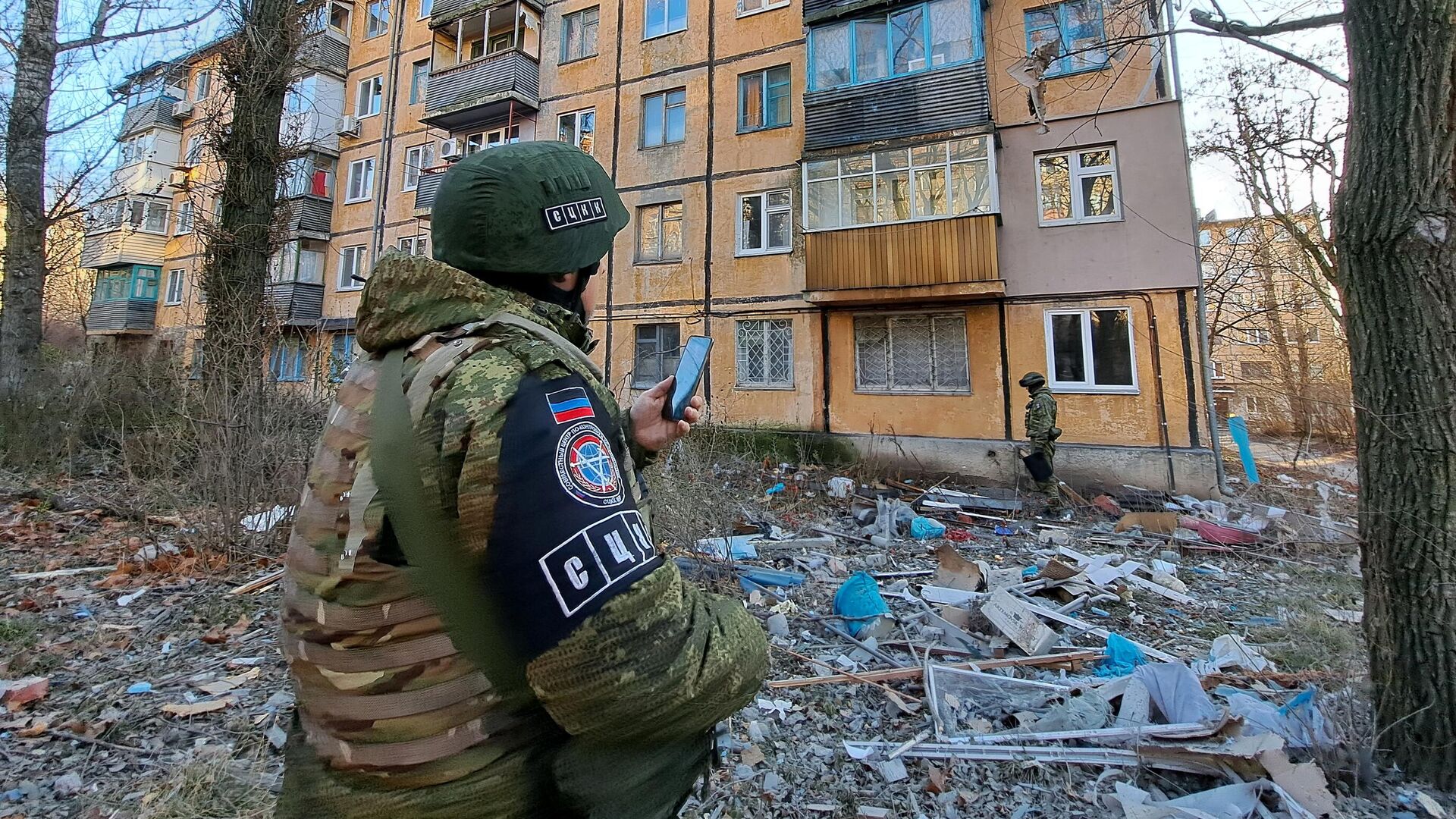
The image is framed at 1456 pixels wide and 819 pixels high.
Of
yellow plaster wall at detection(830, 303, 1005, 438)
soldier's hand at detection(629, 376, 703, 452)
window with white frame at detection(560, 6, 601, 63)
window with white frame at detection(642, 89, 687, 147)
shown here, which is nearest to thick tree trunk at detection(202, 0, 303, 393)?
soldier's hand at detection(629, 376, 703, 452)

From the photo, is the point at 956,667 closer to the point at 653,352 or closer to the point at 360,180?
the point at 653,352

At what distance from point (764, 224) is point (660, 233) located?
2.76m

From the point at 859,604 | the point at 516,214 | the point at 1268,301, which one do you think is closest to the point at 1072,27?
the point at 1268,301

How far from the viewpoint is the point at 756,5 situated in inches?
555

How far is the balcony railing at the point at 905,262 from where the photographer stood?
35.8 feet

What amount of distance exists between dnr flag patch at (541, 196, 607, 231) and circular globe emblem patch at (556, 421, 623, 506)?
1.60 feet

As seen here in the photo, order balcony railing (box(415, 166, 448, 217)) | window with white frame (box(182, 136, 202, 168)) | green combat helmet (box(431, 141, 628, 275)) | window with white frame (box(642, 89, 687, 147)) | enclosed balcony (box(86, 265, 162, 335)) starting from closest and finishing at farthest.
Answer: green combat helmet (box(431, 141, 628, 275))
window with white frame (box(182, 136, 202, 168))
window with white frame (box(642, 89, 687, 147))
balcony railing (box(415, 166, 448, 217))
enclosed balcony (box(86, 265, 162, 335))

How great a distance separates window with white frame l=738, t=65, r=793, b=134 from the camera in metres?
13.7

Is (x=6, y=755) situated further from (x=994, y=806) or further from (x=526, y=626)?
(x=994, y=806)

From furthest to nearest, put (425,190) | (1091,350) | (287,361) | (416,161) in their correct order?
(416,161) < (425,190) < (1091,350) < (287,361)

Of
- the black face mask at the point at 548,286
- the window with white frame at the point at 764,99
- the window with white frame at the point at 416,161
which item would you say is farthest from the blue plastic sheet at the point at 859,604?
the window with white frame at the point at 416,161

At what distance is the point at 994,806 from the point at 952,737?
1.38 feet

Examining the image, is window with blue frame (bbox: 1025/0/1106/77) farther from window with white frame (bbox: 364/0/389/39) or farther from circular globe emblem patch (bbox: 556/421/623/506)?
window with white frame (bbox: 364/0/389/39)

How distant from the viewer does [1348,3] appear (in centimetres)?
270
